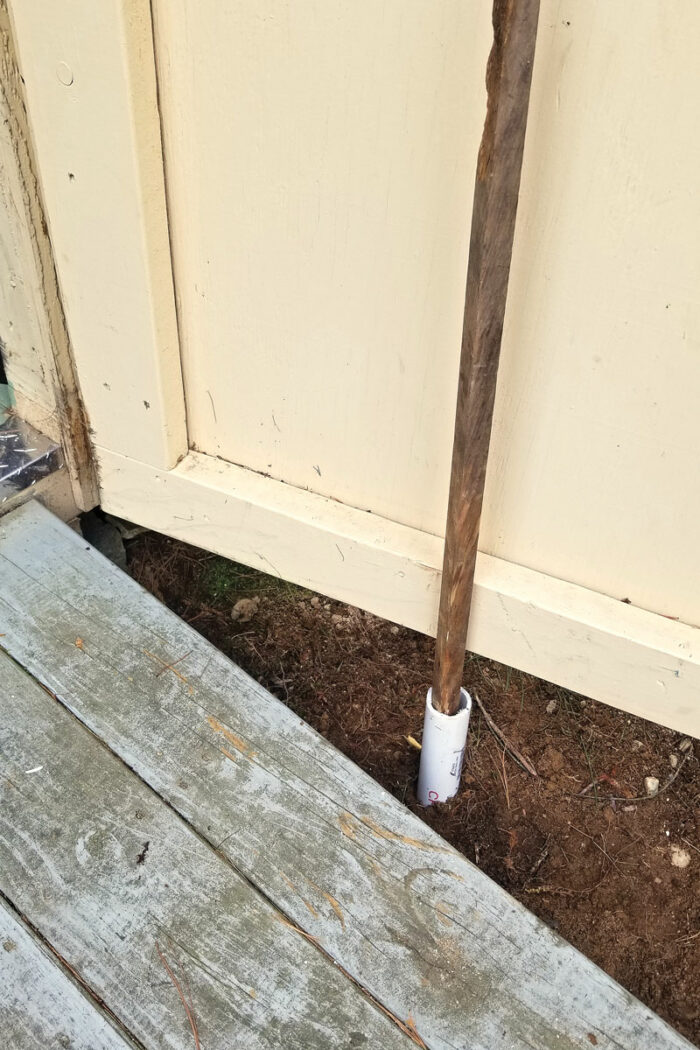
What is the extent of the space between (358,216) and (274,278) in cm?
21

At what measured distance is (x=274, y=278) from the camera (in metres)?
1.45

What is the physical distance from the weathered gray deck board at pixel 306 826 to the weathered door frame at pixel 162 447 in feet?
0.84

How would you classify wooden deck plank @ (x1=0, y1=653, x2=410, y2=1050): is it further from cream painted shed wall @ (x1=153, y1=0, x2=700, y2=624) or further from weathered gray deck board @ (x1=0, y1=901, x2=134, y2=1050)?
cream painted shed wall @ (x1=153, y1=0, x2=700, y2=624)

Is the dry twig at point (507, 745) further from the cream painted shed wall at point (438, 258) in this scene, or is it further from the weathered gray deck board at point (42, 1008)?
the weathered gray deck board at point (42, 1008)

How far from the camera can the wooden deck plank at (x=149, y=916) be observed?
47.6 inches

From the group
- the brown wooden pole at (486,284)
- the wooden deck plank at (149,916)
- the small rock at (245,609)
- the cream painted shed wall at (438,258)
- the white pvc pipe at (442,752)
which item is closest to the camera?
the brown wooden pole at (486,284)

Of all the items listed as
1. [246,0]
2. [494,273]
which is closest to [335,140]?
[246,0]

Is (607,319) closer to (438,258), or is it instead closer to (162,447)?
(438,258)

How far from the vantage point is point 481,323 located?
113cm

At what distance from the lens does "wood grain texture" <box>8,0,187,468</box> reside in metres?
1.32

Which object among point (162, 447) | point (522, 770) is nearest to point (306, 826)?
point (522, 770)

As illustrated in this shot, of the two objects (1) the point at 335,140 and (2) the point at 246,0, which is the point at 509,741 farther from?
(2) the point at 246,0

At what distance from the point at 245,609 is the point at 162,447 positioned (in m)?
0.64

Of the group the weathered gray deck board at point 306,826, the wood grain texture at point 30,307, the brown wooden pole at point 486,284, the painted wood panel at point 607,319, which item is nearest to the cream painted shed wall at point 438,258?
the painted wood panel at point 607,319
